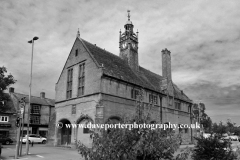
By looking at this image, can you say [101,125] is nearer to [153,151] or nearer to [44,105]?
[153,151]

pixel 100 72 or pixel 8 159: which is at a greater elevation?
pixel 100 72

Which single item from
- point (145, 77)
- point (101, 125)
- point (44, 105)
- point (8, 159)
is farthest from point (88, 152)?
point (44, 105)

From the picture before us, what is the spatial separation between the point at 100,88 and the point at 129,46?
1400cm

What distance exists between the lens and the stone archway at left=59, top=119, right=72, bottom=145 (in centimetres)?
3127

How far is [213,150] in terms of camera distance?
33.6 ft

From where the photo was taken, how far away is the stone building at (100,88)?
26975 mm

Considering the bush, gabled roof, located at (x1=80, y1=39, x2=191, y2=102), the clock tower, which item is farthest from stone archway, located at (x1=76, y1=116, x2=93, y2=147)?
the bush

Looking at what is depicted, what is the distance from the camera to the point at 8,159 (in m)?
18.6

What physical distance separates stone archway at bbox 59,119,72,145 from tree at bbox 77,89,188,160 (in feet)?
87.9

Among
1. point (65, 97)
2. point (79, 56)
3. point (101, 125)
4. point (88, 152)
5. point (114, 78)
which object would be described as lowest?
point (88, 152)

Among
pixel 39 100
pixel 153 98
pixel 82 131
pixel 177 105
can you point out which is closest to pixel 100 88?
pixel 82 131

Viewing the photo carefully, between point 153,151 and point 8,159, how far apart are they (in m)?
17.2

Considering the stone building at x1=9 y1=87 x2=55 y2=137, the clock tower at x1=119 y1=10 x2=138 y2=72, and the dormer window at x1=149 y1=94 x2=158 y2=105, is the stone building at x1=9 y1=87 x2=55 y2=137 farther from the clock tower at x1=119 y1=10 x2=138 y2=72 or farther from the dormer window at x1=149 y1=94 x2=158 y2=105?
the dormer window at x1=149 y1=94 x2=158 y2=105

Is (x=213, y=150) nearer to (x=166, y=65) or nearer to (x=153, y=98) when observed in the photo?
(x=153, y=98)
